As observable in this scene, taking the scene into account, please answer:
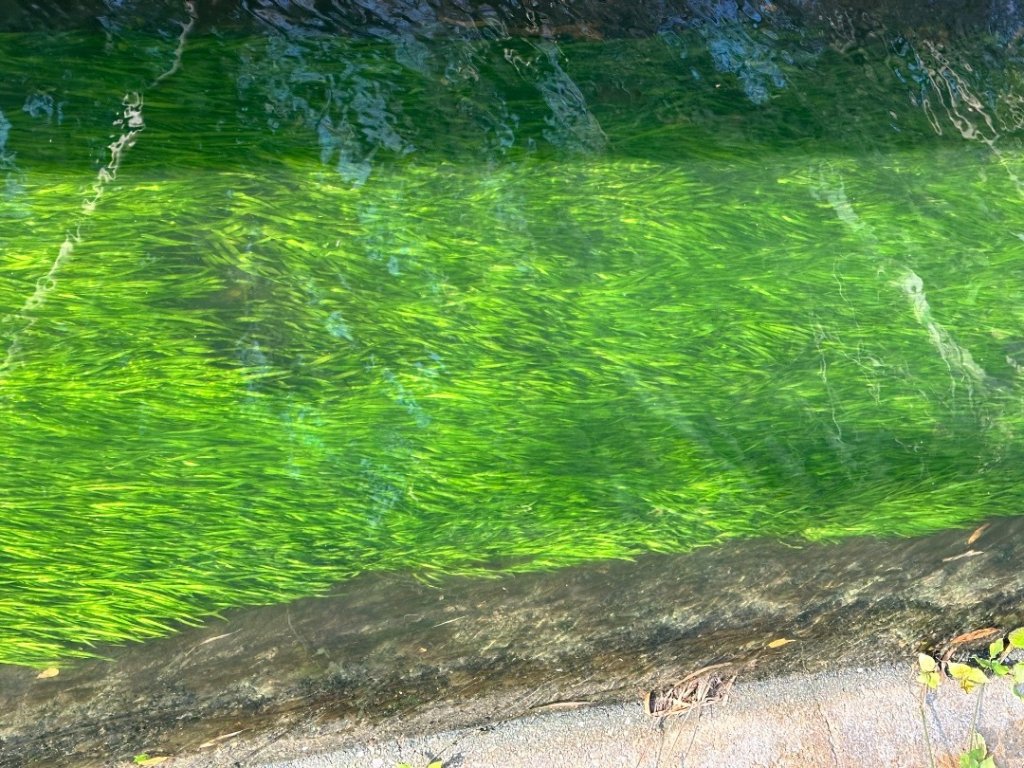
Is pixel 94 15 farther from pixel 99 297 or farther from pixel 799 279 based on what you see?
pixel 799 279

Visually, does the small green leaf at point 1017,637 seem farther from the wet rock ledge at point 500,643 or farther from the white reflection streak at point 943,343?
the white reflection streak at point 943,343

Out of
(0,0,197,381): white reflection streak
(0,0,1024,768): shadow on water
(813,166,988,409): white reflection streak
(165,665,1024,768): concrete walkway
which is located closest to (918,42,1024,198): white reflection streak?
(0,0,1024,768): shadow on water

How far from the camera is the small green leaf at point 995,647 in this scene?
2418 millimetres

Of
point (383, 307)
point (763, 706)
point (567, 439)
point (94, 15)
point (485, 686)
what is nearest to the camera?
point (94, 15)

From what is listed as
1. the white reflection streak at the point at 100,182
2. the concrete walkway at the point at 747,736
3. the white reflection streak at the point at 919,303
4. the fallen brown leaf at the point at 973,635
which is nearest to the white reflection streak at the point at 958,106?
the white reflection streak at the point at 919,303

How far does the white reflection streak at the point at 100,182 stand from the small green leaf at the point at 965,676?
277 cm

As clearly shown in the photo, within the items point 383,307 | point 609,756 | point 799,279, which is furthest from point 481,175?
point 609,756

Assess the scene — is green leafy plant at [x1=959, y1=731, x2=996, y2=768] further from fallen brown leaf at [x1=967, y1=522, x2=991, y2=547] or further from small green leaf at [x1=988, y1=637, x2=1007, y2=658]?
fallen brown leaf at [x1=967, y1=522, x2=991, y2=547]

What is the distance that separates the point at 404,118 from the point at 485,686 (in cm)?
156

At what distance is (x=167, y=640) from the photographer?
192 centimetres

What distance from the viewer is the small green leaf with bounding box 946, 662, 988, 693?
2389mm

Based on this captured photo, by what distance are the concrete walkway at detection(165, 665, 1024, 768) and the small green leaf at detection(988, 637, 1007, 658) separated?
9 centimetres

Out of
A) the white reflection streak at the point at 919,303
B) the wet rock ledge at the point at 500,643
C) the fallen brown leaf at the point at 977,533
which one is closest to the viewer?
the wet rock ledge at the point at 500,643

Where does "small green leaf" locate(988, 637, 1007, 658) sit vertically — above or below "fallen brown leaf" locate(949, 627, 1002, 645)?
below
